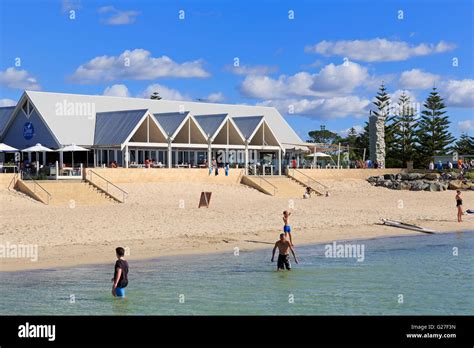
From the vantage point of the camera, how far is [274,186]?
40062 mm

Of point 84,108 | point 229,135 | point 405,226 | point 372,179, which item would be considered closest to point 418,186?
point 372,179

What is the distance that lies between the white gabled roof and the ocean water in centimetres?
2439

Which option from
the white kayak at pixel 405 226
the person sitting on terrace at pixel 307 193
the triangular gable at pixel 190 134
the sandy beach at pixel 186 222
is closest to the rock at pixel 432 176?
the sandy beach at pixel 186 222

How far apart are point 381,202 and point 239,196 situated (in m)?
7.79

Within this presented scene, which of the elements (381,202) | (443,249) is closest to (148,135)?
(381,202)

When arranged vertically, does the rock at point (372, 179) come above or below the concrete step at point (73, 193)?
above

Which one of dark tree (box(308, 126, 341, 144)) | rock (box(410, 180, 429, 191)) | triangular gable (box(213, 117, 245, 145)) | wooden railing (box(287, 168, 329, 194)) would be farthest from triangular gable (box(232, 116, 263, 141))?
dark tree (box(308, 126, 341, 144))

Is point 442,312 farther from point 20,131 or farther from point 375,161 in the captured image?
point 375,161

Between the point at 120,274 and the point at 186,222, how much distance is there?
12147mm

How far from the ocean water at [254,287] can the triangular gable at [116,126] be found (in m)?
21.5

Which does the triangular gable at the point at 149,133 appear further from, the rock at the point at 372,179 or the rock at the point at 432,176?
the rock at the point at 432,176

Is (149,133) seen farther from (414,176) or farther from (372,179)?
(414,176)

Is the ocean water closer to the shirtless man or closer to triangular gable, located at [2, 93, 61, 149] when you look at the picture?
the shirtless man

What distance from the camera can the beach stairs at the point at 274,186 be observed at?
3934 centimetres
